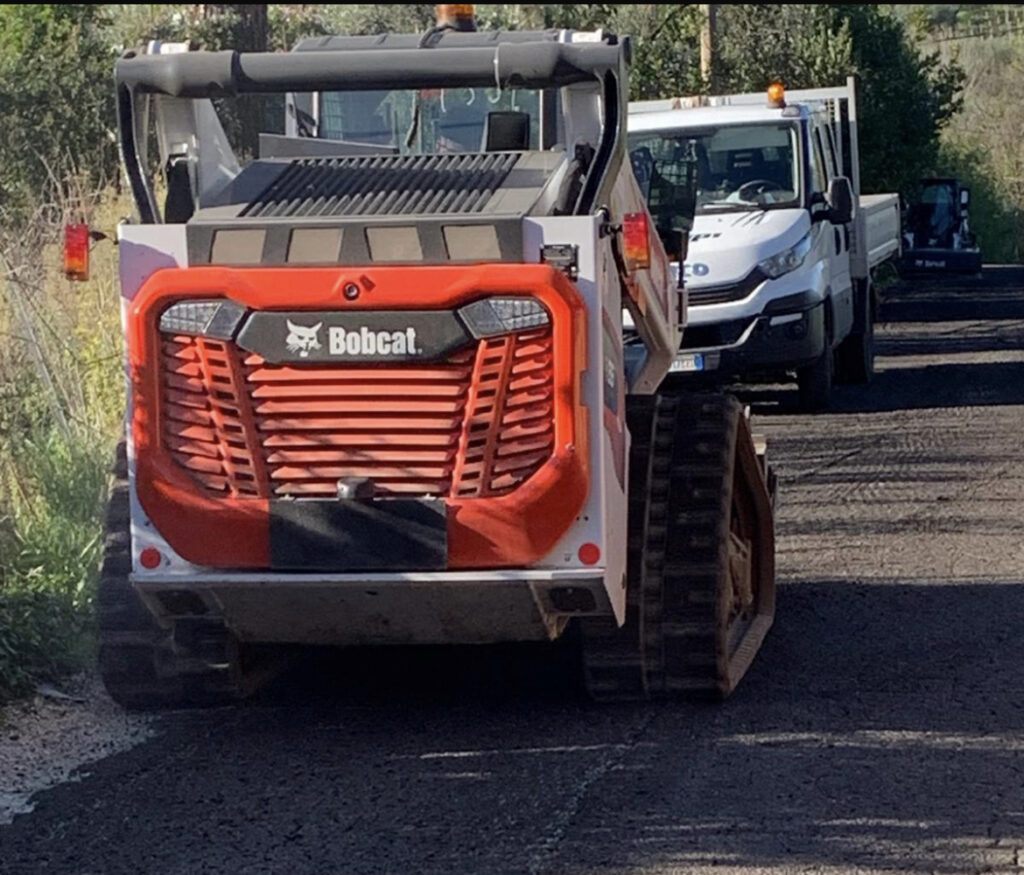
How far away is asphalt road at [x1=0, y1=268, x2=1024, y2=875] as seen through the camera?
5.70 metres

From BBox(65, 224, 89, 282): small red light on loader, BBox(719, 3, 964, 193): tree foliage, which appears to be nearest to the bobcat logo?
BBox(65, 224, 89, 282): small red light on loader

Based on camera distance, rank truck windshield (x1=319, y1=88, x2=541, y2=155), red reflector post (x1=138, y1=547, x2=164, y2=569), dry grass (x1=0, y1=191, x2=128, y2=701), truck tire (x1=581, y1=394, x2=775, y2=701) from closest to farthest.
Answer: red reflector post (x1=138, y1=547, x2=164, y2=569) < truck tire (x1=581, y1=394, x2=775, y2=701) < dry grass (x1=0, y1=191, x2=128, y2=701) < truck windshield (x1=319, y1=88, x2=541, y2=155)

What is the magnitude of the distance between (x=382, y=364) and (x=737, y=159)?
978 cm

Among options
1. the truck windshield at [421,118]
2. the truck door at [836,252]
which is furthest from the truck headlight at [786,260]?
→ the truck windshield at [421,118]

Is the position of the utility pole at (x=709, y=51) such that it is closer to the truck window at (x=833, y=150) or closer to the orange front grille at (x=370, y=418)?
the truck window at (x=833, y=150)

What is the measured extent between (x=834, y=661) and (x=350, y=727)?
1.99 metres

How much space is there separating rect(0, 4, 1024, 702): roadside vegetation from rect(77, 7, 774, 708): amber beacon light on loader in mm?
1256

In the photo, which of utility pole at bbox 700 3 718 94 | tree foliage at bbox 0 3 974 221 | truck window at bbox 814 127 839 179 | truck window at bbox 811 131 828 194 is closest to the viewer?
truck window at bbox 811 131 828 194

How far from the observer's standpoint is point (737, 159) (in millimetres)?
15711

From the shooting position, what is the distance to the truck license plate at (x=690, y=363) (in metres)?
15.1

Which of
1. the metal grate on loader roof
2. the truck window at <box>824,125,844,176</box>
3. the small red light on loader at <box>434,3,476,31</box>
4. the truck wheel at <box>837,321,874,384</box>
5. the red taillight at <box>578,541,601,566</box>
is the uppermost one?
the small red light on loader at <box>434,3,476,31</box>

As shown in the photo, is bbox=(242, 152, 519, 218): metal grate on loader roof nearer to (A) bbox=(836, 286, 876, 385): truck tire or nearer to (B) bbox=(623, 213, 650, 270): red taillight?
(B) bbox=(623, 213, 650, 270): red taillight

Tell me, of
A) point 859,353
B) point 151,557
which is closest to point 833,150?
point 859,353

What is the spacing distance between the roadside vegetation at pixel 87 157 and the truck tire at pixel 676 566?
7.31 feet
